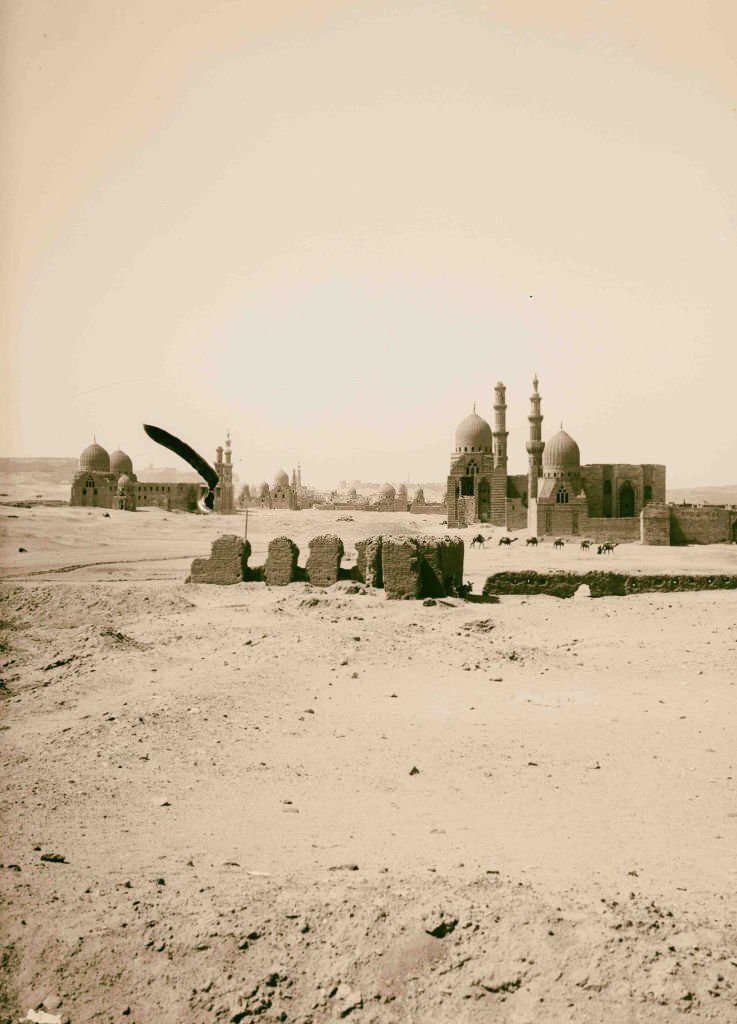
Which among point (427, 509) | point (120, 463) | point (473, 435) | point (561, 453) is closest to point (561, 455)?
point (561, 453)

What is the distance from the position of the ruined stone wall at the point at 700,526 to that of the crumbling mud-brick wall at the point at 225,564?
79.2ft

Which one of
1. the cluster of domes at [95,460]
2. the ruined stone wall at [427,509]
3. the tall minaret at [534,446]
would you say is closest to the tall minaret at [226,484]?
the cluster of domes at [95,460]

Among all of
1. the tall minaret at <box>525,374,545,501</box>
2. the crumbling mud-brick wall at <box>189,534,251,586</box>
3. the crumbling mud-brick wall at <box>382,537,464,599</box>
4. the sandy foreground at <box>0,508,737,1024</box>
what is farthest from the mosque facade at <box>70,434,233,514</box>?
the sandy foreground at <box>0,508,737,1024</box>

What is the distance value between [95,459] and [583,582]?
58406 mm

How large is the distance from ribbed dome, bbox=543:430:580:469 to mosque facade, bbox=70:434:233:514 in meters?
25.4

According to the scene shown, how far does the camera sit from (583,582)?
1981 cm

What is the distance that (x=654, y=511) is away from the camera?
3859cm

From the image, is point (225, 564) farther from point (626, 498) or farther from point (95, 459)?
point (95, 459)

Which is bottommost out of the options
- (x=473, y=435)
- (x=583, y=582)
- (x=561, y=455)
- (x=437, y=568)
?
(x=583, y=582)

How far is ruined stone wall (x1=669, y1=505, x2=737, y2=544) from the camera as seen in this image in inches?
1523

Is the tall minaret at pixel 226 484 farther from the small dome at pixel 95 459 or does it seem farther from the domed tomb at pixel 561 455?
the domed tomb at pixel 561 455

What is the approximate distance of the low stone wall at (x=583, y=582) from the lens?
65.2 feet

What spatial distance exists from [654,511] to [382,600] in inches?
954

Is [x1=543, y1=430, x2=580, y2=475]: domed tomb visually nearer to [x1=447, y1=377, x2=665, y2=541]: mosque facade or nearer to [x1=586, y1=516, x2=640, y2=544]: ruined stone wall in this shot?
[x1=447, y1=377, x2=665, y2=541]: mosque facade
